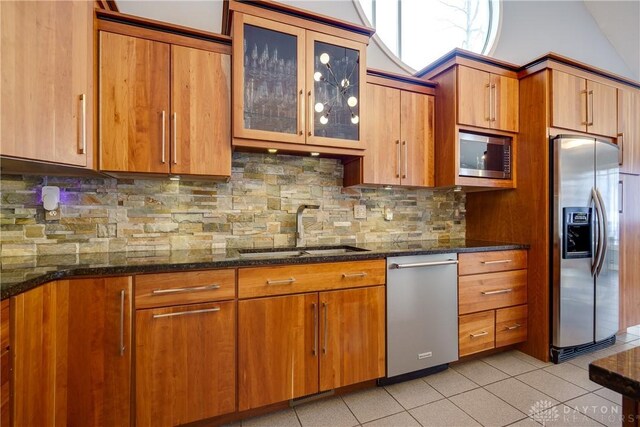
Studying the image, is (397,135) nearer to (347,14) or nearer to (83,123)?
(347,14)

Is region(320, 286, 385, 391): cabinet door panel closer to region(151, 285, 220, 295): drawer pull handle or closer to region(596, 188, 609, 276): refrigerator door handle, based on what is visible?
region(151, 285, 220, 295): drawer pull handle

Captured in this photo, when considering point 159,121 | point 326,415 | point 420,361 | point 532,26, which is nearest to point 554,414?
point 420,361

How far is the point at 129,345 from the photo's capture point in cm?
148

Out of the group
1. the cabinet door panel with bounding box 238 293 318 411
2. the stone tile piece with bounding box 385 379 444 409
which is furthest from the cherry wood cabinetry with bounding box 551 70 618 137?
the cabinet door panel with bounding box 238 293 318 411

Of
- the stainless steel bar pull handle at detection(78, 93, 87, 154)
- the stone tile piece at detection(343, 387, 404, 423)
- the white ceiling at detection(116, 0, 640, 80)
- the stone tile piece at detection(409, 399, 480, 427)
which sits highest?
the white ceiling at detection(116, 0, 640, 80)

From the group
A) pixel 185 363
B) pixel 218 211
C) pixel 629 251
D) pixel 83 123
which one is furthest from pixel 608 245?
pixel 83 123

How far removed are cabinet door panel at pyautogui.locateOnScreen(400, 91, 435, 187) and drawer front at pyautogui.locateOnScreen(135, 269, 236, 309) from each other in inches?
60.9

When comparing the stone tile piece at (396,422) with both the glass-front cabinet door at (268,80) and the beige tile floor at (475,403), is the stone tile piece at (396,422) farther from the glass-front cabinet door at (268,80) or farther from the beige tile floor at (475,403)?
the glass-front cabinet door at (268,80)

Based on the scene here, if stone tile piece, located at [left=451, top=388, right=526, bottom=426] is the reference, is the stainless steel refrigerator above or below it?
above

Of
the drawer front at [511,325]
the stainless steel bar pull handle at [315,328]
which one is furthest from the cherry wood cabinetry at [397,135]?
the drawer front at [511,325]

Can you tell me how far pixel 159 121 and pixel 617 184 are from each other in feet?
11.9

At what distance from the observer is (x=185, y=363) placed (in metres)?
1.57

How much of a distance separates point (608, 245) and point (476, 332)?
140 centimetres

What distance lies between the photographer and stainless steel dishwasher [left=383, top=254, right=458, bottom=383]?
202 cm
